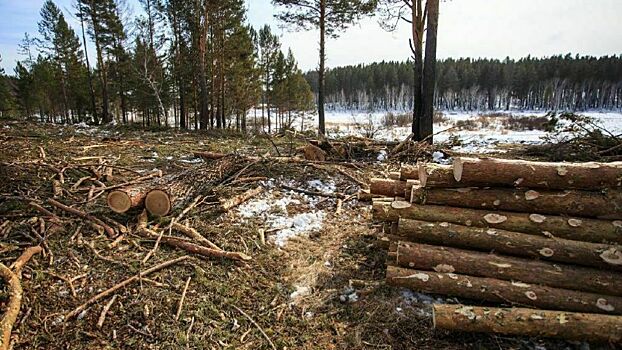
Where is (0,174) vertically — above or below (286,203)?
above

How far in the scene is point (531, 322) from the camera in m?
2.79

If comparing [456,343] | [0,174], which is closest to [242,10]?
[0,174]

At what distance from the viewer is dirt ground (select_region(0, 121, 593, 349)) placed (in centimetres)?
295

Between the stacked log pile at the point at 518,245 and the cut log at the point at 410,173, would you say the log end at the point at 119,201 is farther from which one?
the cut log at the point at 410,173

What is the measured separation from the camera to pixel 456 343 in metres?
2.93

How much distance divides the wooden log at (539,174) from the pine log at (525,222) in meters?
0.34

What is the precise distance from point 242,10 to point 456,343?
22.3m

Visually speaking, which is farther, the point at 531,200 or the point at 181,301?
the point at 531,200

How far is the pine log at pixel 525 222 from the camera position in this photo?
3244mm

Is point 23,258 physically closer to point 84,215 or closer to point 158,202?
point 84,215

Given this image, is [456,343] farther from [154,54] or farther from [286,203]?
[154,54]

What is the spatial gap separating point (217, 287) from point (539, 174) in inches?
141

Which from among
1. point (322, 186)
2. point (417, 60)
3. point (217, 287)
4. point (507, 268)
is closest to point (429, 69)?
point (417, 60)

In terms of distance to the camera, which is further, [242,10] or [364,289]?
[242,10]
